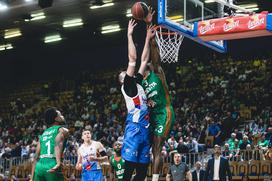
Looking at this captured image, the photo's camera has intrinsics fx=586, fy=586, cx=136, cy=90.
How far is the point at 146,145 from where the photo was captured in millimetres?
8008

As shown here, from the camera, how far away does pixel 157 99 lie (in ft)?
26.8

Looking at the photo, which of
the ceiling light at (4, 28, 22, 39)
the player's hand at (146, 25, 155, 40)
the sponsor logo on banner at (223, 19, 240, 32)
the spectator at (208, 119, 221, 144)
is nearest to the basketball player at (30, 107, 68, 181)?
the player's hand at (146, 25, 155, 40)

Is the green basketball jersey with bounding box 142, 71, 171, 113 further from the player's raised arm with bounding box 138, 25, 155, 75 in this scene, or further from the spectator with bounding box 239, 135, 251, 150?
the spectator with bounding box 239, 135, 251, 150

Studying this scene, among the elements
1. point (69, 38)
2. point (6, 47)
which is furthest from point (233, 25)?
point (6, 47)

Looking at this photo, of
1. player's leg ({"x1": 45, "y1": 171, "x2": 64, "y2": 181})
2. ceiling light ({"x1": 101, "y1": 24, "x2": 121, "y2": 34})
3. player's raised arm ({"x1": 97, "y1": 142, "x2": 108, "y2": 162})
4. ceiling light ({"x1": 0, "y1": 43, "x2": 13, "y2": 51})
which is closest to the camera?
player's leg ({"x1": 45, "y1": 171, "x2": 64, "y2": 181})

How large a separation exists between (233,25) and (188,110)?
14625 millimetres

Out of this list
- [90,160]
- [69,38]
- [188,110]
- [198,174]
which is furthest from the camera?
[69,38]

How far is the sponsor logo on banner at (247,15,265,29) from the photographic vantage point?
1212 cm

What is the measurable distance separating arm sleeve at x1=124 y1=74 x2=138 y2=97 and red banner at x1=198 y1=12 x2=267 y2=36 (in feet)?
16.3

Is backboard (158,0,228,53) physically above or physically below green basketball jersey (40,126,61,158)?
above

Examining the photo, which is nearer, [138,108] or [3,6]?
[138,108]

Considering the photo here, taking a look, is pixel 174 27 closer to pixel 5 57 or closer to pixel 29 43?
pixel 29 43

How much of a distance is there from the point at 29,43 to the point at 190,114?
14085 millimetres

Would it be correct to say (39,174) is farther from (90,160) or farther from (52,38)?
(52,38)
